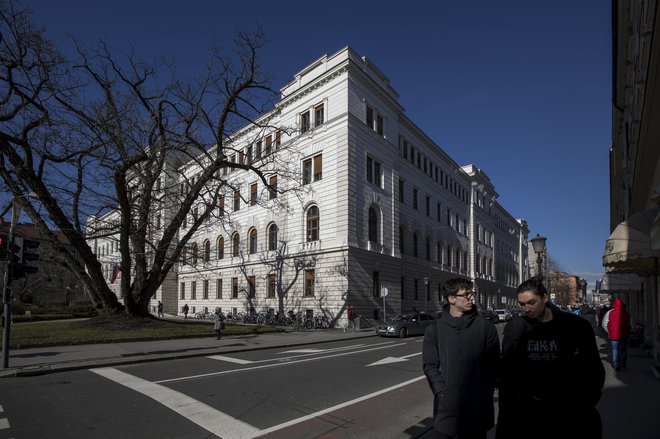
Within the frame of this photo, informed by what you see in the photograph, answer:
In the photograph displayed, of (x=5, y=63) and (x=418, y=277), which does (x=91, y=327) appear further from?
(x=418, y=277)

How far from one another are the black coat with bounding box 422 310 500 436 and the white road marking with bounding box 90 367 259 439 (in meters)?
3.24

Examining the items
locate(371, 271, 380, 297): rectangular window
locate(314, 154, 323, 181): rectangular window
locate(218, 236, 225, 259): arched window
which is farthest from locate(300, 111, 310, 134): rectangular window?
locate(218, 236, 225, 259): arched window

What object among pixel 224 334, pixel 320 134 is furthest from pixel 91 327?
pixel 320 134

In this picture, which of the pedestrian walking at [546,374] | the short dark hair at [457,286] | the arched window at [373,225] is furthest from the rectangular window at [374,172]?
the pedestrian walking at [546,374]

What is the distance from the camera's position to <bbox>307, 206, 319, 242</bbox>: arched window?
34.8m

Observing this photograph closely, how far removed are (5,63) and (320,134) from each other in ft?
67.3

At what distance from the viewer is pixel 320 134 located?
115ft

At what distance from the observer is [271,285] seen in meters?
38.2

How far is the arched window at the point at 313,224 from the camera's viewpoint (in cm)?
3484

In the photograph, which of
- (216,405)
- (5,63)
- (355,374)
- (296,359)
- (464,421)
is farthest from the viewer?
(5,63)

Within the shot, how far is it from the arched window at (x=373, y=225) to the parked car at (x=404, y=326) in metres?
10.2

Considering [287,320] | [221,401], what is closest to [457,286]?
[221,401]

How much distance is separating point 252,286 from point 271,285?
3.17 metres

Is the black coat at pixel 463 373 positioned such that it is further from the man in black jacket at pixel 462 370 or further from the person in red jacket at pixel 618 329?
the person in red jacket at pixel 618 329
